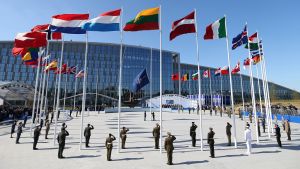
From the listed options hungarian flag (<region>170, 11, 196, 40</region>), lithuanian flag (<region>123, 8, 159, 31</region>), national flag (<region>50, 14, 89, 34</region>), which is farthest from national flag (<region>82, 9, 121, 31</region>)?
hungarian flag (<region>170, 11, 196, 40</region>)

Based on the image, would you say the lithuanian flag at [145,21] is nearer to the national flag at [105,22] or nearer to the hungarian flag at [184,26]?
the national flag at [105,22]

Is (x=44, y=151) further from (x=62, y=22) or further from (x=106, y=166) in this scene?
(x=62, y=22)

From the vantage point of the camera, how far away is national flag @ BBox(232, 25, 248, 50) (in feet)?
57.8

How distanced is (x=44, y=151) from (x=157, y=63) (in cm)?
8810

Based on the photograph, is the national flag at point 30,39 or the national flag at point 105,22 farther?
the national flag at point 30,39

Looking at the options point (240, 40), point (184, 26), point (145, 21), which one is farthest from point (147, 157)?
point (240, 40)

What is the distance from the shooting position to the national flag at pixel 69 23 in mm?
14836

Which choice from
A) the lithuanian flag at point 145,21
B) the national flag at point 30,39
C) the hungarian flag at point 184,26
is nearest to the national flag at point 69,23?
the national flag at point 30,39

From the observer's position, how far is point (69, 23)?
14922 millimetres

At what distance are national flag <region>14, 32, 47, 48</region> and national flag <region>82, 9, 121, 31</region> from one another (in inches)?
206

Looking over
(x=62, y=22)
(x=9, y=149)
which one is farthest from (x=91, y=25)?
(x=9, y=149)

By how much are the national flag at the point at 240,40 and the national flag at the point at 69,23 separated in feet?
40.0

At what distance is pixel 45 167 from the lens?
33.8ft

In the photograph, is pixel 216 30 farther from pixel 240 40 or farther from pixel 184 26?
pixel 240 40
